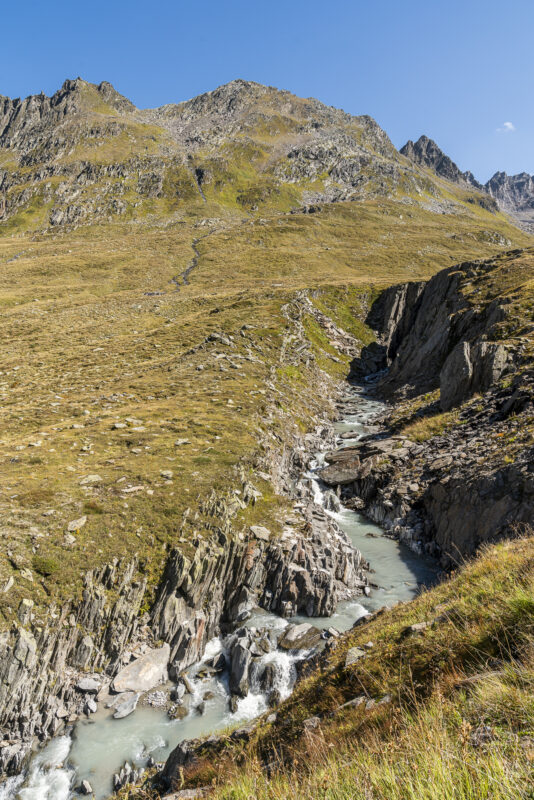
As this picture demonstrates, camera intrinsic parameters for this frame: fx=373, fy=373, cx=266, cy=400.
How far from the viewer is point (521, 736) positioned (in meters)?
3.38

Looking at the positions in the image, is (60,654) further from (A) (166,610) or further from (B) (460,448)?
(B) (460,448)

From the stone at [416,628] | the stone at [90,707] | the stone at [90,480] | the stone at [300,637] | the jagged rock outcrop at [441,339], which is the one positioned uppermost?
the jagged rock outcrop at [441,339]

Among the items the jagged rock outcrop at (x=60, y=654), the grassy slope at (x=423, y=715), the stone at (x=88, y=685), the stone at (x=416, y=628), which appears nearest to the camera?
the grassy slope at (x=423, y=715)

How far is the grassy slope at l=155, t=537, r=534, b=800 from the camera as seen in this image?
299cm

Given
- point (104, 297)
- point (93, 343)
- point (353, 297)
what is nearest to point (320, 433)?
point (93, 343)

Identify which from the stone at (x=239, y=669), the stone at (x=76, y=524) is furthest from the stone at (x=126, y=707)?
the stone at (x=76, y=524)

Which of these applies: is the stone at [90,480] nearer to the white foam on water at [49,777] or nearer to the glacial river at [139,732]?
the glacial river at [139,732]

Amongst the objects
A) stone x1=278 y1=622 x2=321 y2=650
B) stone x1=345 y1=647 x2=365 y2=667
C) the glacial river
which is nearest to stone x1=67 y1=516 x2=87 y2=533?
the glacial river

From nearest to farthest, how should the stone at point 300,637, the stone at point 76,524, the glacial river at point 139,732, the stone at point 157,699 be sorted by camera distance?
the glacial river at point 139,732, the stone at point 157,699, the stone at point 300,637, the stone at point 76,524

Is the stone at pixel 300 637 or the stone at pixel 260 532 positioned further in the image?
the stone at pixel 260 532

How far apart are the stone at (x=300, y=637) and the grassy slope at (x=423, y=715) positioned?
15.8ft

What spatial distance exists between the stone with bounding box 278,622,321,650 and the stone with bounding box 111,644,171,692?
4.32 metres

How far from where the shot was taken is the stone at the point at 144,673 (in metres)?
12.4

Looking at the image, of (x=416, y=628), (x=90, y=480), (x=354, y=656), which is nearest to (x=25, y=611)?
Result: (x=90, y=480)
